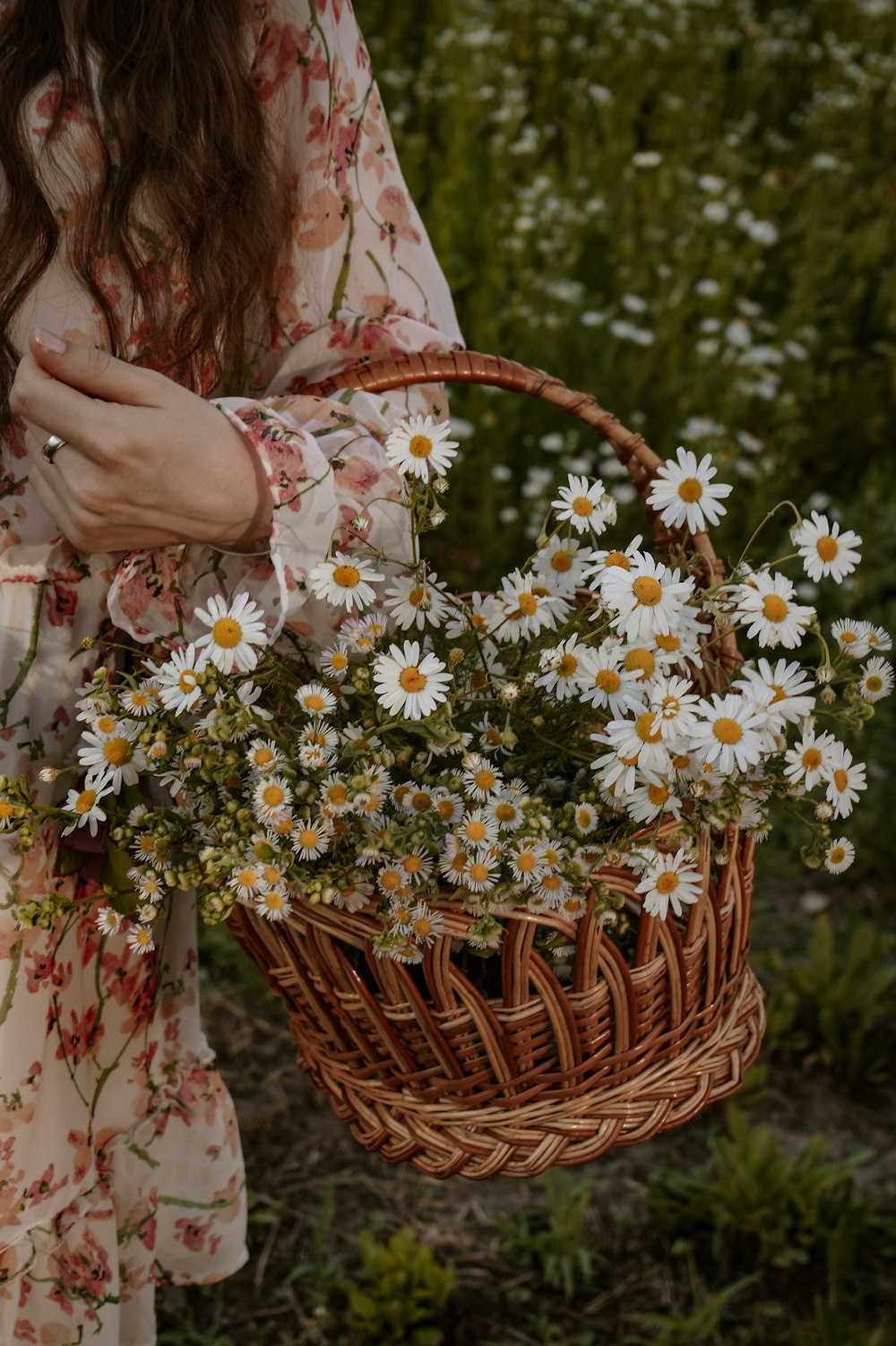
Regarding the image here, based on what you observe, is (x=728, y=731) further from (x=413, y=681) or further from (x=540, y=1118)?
(x=540, y=1118)

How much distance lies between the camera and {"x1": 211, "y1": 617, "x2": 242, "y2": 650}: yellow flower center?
2.29 ft

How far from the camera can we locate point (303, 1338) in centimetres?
147

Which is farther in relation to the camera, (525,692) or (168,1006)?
(168,1006)

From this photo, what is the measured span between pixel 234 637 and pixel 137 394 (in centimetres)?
16

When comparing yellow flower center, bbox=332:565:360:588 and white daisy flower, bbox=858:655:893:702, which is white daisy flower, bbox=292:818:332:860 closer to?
yellow flower center, bbox=332:565:360:588

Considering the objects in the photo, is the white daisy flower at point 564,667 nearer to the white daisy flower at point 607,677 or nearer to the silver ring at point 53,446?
the white daisy flower at point 607,677

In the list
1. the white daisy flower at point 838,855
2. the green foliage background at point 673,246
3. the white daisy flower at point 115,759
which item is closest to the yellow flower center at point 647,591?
the white daisy flower at point 838,855

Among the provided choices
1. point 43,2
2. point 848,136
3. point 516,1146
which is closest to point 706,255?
point 848,136

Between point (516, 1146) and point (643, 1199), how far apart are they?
37.8 inches

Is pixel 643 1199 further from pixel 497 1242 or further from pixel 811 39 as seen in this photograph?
pixel 811 39

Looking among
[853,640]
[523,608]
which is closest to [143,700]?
[523,608]

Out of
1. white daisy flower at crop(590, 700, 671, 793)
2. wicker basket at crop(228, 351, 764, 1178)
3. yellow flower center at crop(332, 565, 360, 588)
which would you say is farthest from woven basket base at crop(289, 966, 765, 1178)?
yellow flower center at crop(332, 565, 360, 588)

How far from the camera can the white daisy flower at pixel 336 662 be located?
29.5 inches

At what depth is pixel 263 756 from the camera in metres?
0.71
